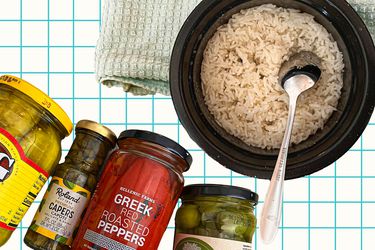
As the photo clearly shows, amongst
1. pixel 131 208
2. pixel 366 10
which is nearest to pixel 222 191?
pixel 131 208

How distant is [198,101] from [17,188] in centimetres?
34

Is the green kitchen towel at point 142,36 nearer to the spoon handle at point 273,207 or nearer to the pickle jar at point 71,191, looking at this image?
the pickle jar at point 71,191

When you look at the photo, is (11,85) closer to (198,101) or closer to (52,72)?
(52,72)

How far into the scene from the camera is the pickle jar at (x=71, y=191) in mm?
1032

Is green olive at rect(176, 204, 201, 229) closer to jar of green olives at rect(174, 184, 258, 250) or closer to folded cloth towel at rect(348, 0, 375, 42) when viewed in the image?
jar of green olives at rect(174, 184, 258, 250)

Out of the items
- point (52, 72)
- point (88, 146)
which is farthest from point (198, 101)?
point (52, 72)

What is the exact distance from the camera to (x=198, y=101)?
1078 millimetres

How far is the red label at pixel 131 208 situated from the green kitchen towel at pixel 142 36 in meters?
0.18

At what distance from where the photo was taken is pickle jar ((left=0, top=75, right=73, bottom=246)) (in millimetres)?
982

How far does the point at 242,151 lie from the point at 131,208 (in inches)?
8.9

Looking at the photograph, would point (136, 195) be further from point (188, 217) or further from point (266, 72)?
point (266, 72)

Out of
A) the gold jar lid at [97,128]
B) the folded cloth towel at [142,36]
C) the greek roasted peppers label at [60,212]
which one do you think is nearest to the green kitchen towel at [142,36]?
the folded cloth towel at [142,36]

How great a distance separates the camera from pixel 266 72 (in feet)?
3.39

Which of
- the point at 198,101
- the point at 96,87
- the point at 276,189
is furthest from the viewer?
the point at 96,87
